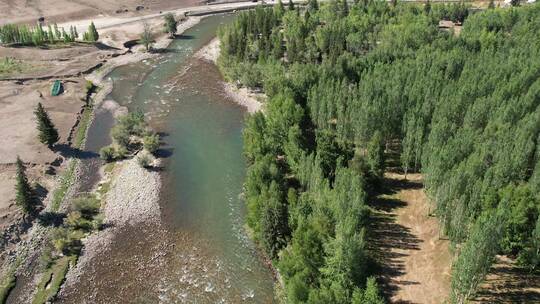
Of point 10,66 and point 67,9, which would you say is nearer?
point 10,66

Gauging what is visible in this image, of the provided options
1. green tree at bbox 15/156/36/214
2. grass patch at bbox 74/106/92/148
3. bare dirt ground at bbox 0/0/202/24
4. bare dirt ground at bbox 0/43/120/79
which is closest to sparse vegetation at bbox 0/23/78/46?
bare dirt ground at bbox 0/43/120/79

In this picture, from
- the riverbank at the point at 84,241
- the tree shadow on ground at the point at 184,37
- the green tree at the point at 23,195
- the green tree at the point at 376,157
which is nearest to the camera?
the riverbank at the point at 84,241

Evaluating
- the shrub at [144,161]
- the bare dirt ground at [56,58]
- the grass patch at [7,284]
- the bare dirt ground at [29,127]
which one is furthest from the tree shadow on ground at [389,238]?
the bare dirt ground at [56,58]

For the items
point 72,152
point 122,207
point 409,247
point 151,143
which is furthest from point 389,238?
point 72,152

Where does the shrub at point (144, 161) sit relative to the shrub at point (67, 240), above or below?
above

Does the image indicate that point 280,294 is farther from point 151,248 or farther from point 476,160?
point 476,160

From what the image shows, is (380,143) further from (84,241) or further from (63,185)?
(63,185)

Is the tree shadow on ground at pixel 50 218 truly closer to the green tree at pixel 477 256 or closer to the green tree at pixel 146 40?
the green tree at pixel 477 256
